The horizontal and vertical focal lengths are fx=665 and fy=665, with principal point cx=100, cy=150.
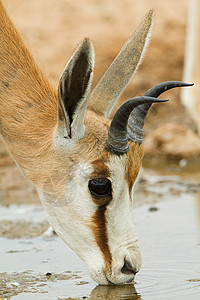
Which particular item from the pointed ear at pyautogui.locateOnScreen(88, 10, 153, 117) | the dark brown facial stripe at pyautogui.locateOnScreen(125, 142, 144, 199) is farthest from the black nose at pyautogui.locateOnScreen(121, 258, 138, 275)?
the pointed ear at pyautogui.locateOnScreen(88, 10, 153, 117)

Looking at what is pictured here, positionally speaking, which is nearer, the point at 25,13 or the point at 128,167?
the point at 128,167

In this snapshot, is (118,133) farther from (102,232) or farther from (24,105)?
(24,105)

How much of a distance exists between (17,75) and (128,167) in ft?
4.84

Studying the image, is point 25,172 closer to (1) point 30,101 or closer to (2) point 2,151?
(1) point 30,101

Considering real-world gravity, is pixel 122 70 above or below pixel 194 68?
above

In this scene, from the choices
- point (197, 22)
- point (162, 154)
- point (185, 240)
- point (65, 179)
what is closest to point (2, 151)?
point (162, 154)

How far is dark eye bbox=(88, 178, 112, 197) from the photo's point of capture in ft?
18.4

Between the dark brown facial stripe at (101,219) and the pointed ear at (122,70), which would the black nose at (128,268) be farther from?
the pointed ear at (122,70)

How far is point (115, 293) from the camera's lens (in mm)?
5617

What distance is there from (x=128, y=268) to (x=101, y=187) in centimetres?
73

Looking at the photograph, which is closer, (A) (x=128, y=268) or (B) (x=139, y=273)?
(A) (x=128, y=268)

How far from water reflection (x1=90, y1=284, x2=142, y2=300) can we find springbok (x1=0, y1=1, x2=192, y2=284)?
0.23ft

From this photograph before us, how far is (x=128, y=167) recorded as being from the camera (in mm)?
5680

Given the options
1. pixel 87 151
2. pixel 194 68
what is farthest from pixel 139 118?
pixel 194 68
